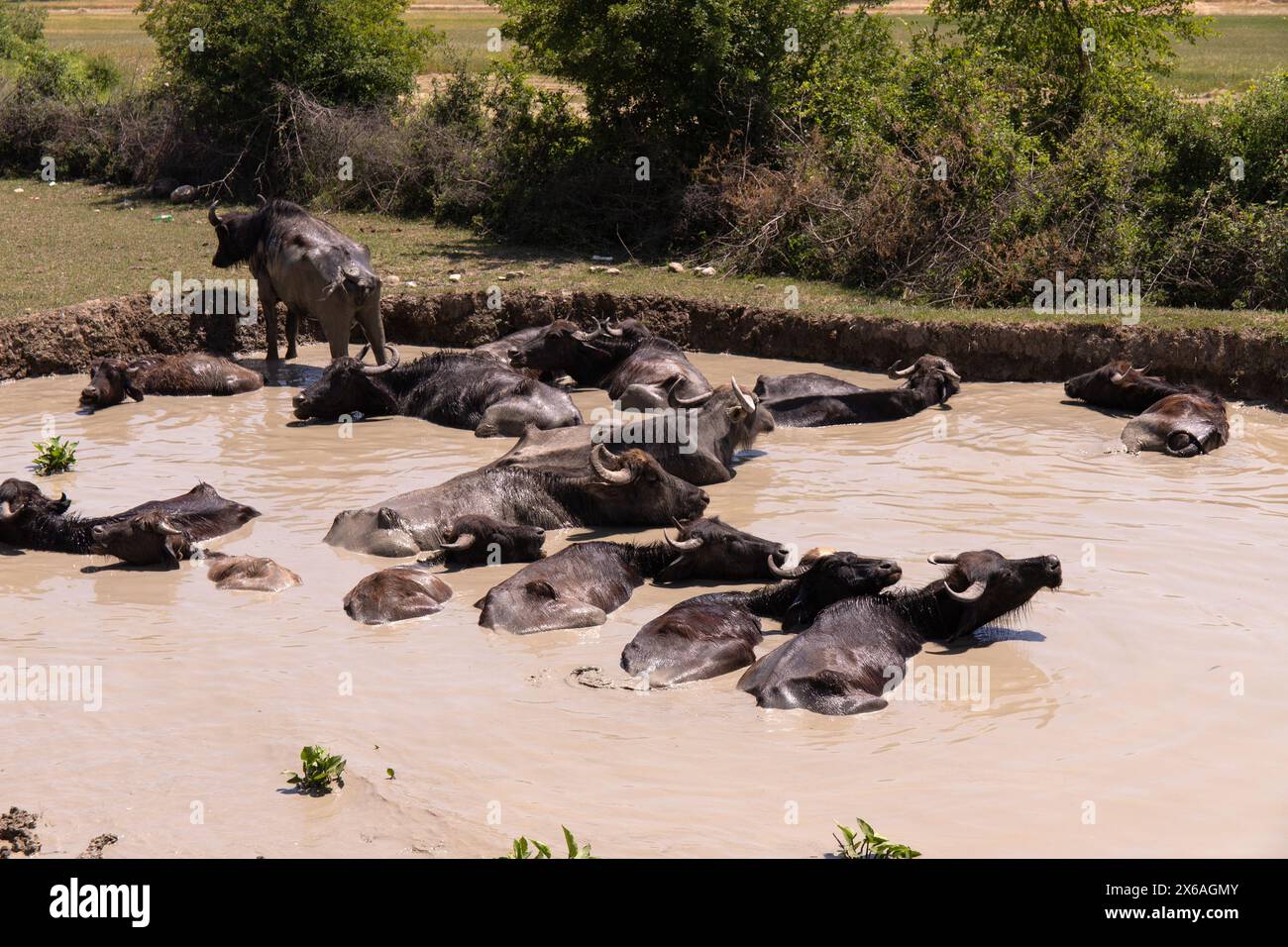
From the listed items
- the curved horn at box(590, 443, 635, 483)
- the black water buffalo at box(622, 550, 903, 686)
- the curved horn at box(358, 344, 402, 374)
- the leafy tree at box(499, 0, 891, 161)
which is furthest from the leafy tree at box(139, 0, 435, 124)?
the black water buffalo at box(622, 550, 903, 686)

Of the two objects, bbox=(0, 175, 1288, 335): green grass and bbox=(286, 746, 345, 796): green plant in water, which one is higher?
bbox=(0, 175, 1288, 335): green grass

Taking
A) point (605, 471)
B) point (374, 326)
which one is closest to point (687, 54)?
point (374, 326)

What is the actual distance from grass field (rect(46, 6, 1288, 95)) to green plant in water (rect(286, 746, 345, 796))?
674 inches

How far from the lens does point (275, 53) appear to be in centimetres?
2031

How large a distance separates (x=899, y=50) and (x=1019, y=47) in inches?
57.3

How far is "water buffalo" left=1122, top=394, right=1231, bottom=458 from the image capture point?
33.0 ft

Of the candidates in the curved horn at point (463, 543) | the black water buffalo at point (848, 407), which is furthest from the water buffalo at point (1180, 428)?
the curved horn at point (463, 543)

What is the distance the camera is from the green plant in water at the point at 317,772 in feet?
16.3

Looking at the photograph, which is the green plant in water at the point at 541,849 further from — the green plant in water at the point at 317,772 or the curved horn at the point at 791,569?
the curved horn at the point at 791,569

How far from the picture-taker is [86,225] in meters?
18.3

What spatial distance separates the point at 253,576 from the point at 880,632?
3.42 m

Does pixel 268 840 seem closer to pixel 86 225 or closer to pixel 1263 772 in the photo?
pixel 1263 772

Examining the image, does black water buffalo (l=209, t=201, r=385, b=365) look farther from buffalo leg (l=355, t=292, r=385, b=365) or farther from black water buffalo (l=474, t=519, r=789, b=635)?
black water buffalo (l=474, t=519, r=789, b=635)

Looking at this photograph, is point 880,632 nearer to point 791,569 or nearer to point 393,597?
point 791,569
